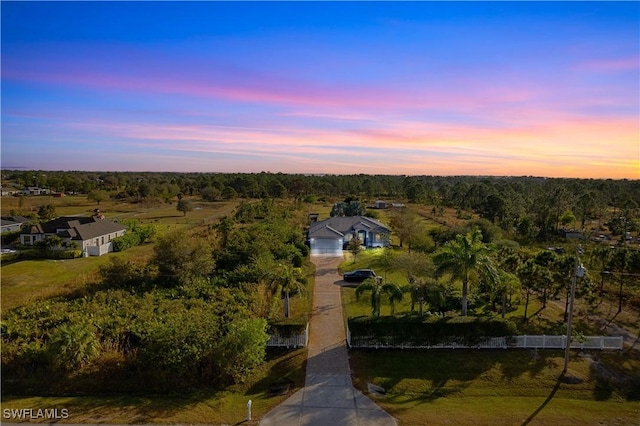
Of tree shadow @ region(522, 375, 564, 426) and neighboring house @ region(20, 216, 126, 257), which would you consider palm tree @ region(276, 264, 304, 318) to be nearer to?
tree shadow @ region(522, 375, 564, 426)

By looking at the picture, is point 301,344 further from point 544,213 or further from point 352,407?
point 544,213

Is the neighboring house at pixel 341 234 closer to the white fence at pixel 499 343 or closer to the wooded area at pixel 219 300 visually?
the wooded area at pixel 219 300

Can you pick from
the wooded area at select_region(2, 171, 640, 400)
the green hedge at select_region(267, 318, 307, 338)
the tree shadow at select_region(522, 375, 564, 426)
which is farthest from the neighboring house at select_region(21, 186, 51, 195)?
the tree shadow at select_region(522, 375, 564, 426)

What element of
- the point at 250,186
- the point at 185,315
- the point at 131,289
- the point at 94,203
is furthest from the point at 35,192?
the point at 185,315

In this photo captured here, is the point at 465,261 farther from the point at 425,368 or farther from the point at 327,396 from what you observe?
the point at 327,396

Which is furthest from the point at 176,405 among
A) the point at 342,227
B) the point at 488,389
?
the point at 342,227
